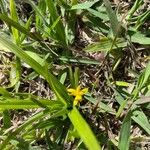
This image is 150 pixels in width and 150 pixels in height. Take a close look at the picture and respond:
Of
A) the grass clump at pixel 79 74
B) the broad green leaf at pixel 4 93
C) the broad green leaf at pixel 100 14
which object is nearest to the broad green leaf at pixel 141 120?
the grass clump at pixel 79 74

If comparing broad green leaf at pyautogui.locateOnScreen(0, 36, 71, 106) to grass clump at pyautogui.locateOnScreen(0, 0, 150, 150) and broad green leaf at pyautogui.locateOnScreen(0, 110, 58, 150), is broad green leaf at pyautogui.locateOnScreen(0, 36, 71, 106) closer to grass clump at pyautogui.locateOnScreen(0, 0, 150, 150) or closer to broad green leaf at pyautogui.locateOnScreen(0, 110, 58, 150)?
grass clump at pyautogui.locateOnScreen(0, 0, 150, 150)

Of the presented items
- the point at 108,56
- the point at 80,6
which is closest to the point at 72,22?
the point at 80,6

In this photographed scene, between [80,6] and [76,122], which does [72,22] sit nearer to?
[80,6]

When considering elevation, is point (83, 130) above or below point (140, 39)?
below

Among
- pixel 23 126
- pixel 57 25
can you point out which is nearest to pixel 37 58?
pixel 57 25

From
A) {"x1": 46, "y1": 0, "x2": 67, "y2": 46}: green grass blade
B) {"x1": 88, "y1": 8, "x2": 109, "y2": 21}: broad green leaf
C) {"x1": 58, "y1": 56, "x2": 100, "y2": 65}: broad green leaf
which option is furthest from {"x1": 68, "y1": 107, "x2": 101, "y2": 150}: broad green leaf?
{"x1": 88, "y1": 8, "x2": 109, "y2": 21}: broad green leaf

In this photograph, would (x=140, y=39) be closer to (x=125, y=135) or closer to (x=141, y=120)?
(x=141, y=120)

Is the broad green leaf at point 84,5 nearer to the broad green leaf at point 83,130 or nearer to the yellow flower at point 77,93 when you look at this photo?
the yellow flower at point 77,93
